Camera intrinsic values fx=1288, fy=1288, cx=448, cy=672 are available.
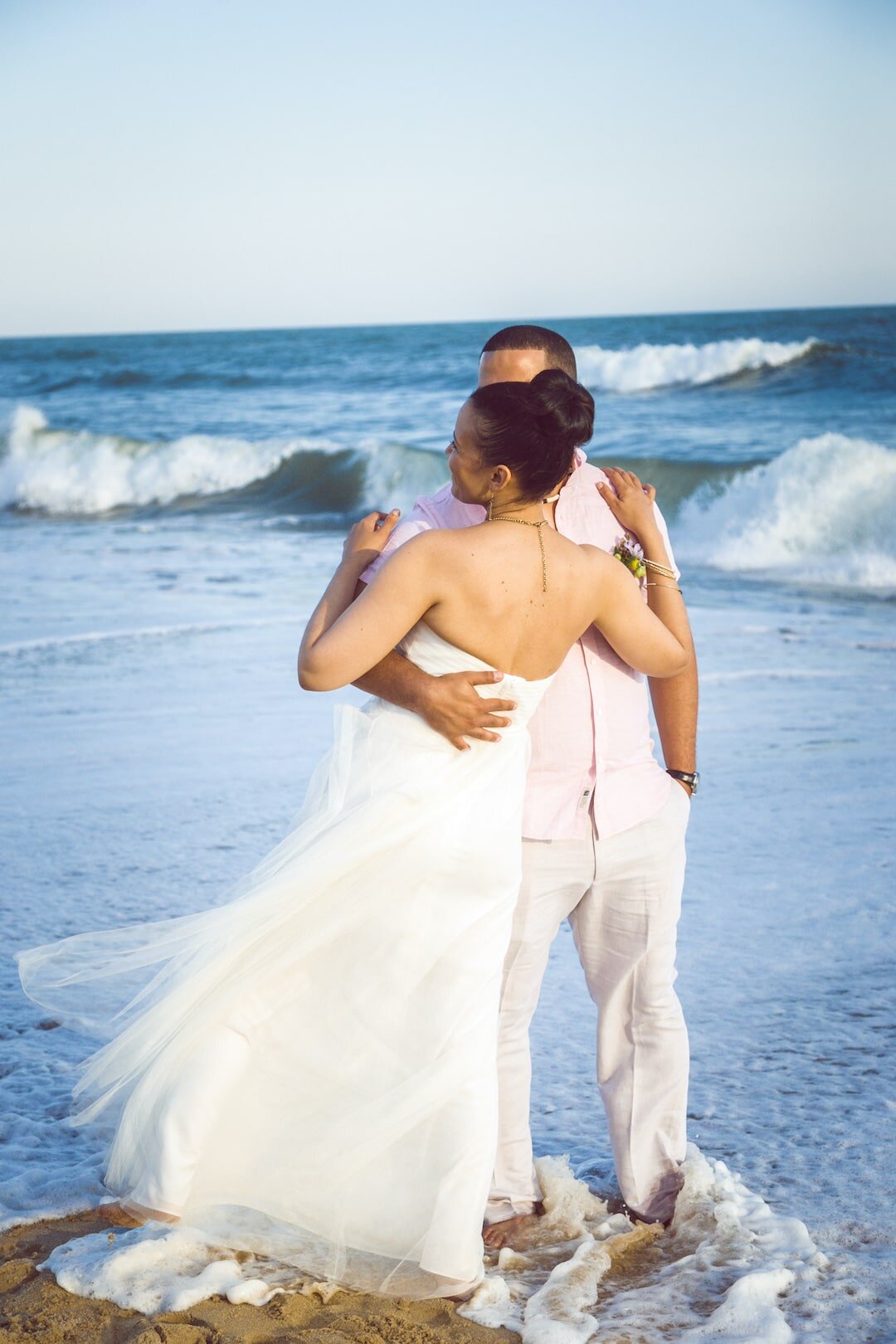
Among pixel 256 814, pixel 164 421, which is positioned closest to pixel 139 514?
pixel 164 421

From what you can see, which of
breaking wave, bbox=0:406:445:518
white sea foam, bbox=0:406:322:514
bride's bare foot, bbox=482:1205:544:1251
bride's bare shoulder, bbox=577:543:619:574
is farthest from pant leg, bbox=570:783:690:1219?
white sea foam, bbox=0:406:322:514

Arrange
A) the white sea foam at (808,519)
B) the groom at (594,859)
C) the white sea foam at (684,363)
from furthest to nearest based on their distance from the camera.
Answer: the white sea foam at (684,363) → the white sea foam at (808,519) → the groom at (594,859)

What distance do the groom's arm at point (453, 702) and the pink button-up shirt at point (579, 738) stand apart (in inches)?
7.4

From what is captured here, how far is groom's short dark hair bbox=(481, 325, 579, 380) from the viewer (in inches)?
108

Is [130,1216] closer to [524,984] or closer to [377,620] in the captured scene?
[524,984]

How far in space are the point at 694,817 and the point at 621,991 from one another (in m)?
2.93

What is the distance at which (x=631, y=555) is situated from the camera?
286cm

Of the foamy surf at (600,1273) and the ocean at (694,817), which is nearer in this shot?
the foamy surf at (600,1273)

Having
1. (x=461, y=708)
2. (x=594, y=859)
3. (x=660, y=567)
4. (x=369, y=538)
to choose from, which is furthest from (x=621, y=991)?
(x=369, y=538)

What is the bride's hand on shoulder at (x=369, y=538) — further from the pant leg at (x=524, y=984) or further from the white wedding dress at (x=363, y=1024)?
the pant leg at (x=524, y=984)

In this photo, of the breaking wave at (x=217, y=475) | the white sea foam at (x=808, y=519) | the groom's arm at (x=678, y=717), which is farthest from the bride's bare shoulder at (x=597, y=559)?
the breaking wave at (x=217, y=475)

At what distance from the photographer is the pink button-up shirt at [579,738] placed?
276 centimetres

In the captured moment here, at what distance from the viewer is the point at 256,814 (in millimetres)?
5797

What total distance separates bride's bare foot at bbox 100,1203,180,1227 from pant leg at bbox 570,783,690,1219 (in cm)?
102
